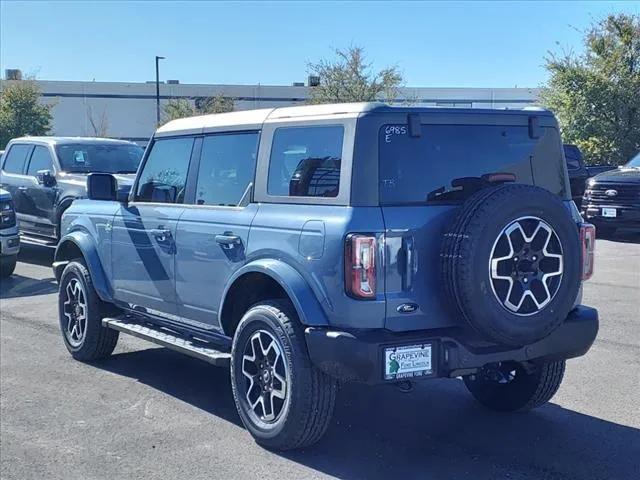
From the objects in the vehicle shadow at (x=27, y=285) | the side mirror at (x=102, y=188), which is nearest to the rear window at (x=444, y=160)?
the side mirror at (x=102, y=188)

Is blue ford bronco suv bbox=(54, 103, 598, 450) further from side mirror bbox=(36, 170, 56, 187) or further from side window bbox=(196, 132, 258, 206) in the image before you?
side mirror bbox=(36, 170, 56, 187)

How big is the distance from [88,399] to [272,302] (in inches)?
77.4

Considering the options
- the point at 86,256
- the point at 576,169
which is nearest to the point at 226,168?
the point at 86,256

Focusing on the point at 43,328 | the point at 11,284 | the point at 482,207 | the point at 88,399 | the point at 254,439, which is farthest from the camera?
the point at 11,284

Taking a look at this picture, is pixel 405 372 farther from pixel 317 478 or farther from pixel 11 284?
pixel 11 284

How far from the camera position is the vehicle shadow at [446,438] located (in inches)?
178

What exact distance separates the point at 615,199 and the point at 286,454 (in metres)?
11.9

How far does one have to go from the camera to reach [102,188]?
6.50 metres

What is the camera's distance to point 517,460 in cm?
464

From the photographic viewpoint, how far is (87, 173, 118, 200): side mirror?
6.49m

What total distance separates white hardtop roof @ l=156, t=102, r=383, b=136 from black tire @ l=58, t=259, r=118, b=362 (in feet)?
4.87

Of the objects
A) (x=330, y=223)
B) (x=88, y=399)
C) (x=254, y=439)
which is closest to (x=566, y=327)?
(x=330, y=223)

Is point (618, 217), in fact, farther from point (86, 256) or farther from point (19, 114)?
point (19, 114)

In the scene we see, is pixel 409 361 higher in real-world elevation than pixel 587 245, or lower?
lower
